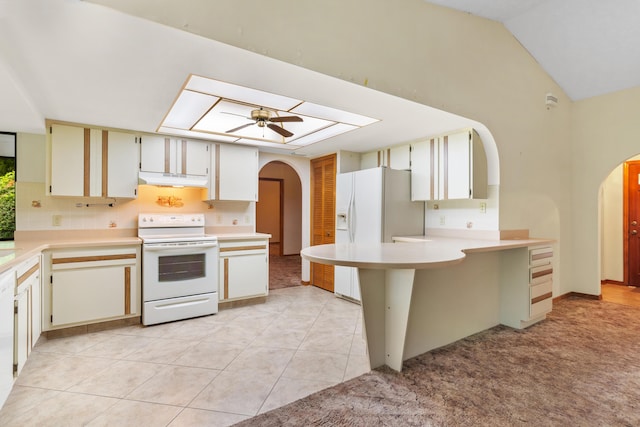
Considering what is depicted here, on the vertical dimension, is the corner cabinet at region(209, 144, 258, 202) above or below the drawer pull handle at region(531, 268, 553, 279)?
above

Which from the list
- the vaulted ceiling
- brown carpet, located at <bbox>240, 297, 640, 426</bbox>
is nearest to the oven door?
brown carpet, located at <bbox>240, 297, 640, 426</bbox>

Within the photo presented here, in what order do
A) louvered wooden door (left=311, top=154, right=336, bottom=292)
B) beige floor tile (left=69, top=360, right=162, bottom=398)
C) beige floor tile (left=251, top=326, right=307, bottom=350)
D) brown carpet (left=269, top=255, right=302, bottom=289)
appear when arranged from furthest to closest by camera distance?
brown carpet (left=269, top=255, right=302, bottom=289), louvered wooden door (left=311, top=154, right=336, bottom=292), beige floor tile (left=251, top=326, right=307, bottom=350), beige floor tile (left=69, top=360, right=162, bottom=398)

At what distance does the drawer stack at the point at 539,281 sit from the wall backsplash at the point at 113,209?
11.4 feet

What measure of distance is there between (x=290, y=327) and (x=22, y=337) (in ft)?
6.82

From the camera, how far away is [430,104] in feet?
8.64

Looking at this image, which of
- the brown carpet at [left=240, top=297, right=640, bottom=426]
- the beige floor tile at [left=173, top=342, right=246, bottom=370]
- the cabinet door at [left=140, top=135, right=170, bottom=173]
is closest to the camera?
the brown carpet at [left=240, top=297, right=640, bottom=426]

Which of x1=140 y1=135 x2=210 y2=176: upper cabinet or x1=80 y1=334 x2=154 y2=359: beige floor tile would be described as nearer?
x1=80 y1=334 x2=154 y2=359: beige floor tile

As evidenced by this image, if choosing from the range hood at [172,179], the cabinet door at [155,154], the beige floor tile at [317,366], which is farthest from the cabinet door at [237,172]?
the beige floor tile at [317,366]

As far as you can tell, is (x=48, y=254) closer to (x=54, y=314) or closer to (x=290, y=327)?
(x=54, y=314)

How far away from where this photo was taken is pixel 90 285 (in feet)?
9.94

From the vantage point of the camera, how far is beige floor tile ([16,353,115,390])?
7.03 feet

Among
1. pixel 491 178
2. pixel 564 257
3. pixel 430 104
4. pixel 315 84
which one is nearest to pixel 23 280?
pixel 315 84

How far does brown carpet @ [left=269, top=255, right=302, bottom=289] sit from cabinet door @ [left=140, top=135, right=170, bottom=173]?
7.98 feet

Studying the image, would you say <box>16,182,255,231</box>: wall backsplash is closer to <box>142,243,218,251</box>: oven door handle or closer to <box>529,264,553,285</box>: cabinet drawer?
<box>142,243,218,251</box>: oven door handle
